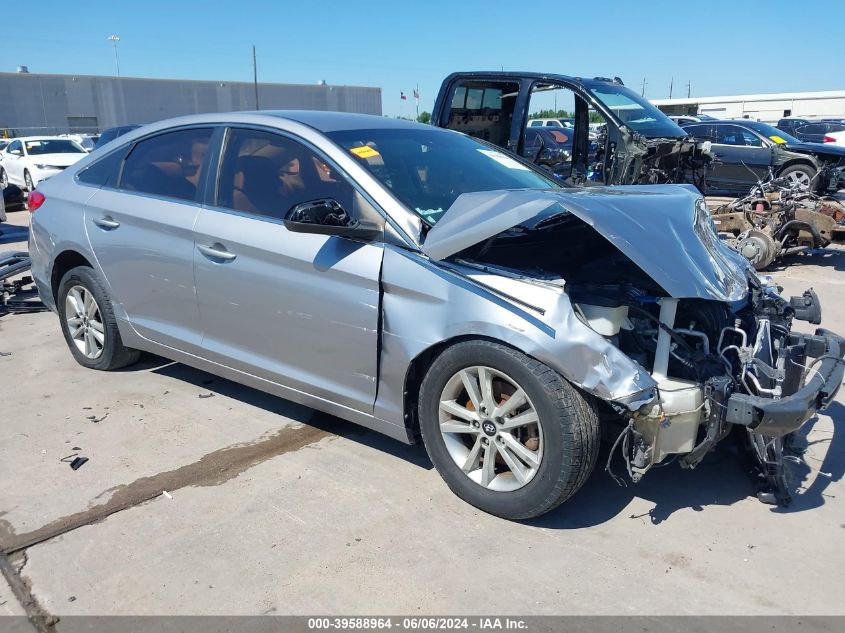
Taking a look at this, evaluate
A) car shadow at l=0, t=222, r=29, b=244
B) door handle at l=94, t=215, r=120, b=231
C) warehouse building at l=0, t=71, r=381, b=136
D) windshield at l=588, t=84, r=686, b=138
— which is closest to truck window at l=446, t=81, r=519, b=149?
windshield at l=588, t=84, r=686, b=138

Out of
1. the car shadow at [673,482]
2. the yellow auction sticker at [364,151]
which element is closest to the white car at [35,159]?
the yellow auction sticker at [364,151]

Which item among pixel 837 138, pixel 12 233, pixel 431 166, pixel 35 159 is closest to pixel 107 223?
pixel 431 166

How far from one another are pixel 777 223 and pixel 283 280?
23.6ft

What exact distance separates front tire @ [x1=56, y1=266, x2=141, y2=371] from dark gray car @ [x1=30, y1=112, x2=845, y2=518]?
314 mm

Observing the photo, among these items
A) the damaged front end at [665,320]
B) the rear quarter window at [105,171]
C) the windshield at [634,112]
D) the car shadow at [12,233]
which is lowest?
the car shadow at [12,233]

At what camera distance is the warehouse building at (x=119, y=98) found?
176 feet

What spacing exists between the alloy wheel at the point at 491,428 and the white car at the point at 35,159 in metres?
18.0

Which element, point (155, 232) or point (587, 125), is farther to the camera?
point (587, 125)

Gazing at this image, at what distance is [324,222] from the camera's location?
3412 mm

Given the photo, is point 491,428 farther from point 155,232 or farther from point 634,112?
point 634,112

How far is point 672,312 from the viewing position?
3.16 m

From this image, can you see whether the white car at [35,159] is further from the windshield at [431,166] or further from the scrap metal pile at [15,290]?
the windshield at [431,166]
